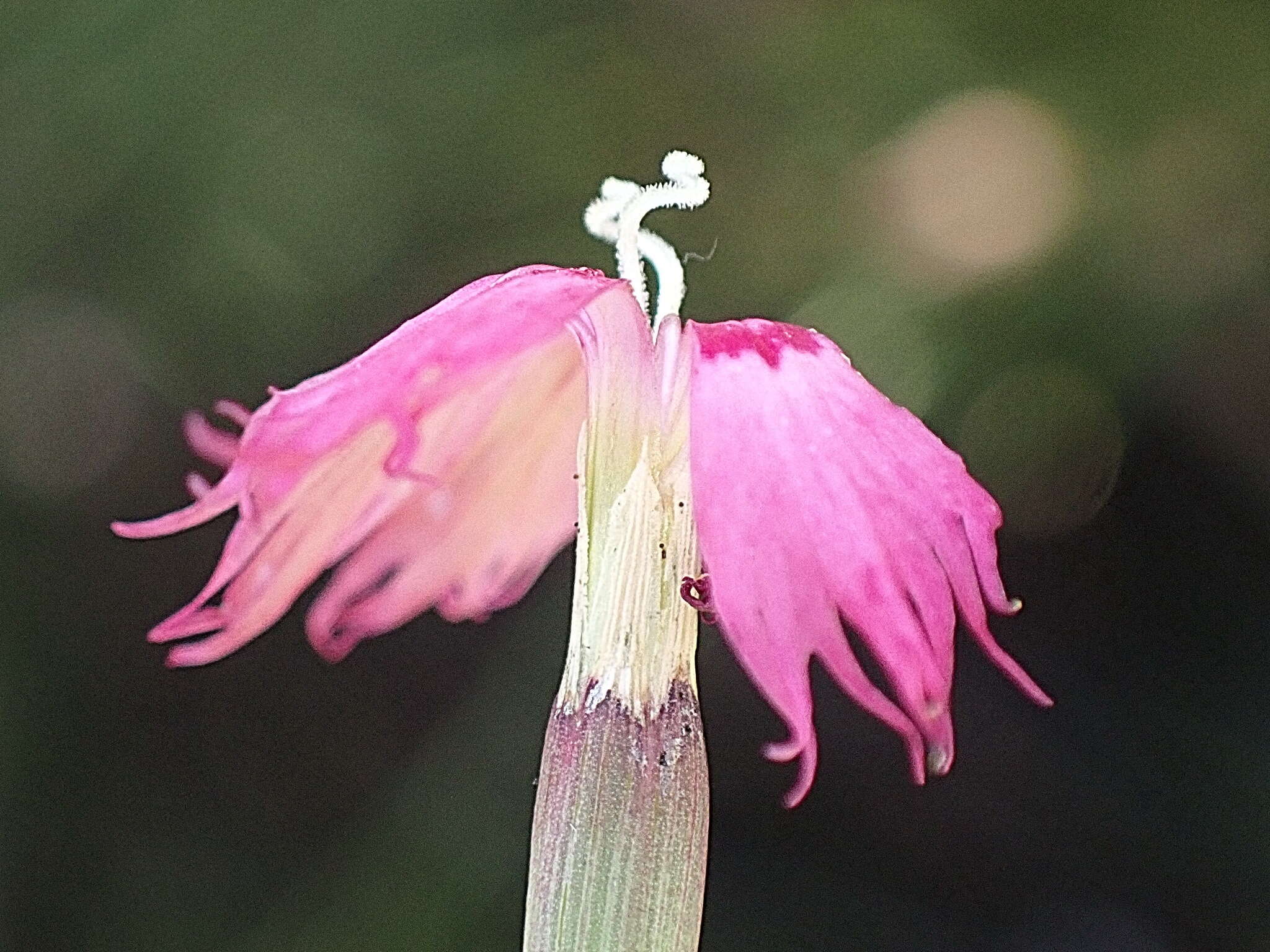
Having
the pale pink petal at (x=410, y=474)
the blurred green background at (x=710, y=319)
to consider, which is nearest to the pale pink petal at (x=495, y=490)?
the pale pink petal at (x=410, y=474)

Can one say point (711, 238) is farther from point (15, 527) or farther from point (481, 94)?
point (15, 527)

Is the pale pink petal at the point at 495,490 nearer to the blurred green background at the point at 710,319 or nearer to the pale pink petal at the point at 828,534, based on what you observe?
the pale pink petal at the point at 828,534

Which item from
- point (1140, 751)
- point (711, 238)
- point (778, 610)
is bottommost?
point (778, 610)

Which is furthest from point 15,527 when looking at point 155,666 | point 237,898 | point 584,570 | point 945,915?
point 584,570

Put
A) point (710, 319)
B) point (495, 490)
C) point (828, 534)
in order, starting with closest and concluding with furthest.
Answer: point (828, 534) < point (495, 490) < point (710, 319)

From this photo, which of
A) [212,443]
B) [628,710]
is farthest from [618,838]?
[212,443]

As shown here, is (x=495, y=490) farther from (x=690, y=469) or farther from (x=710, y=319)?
(x=710, y=319)
